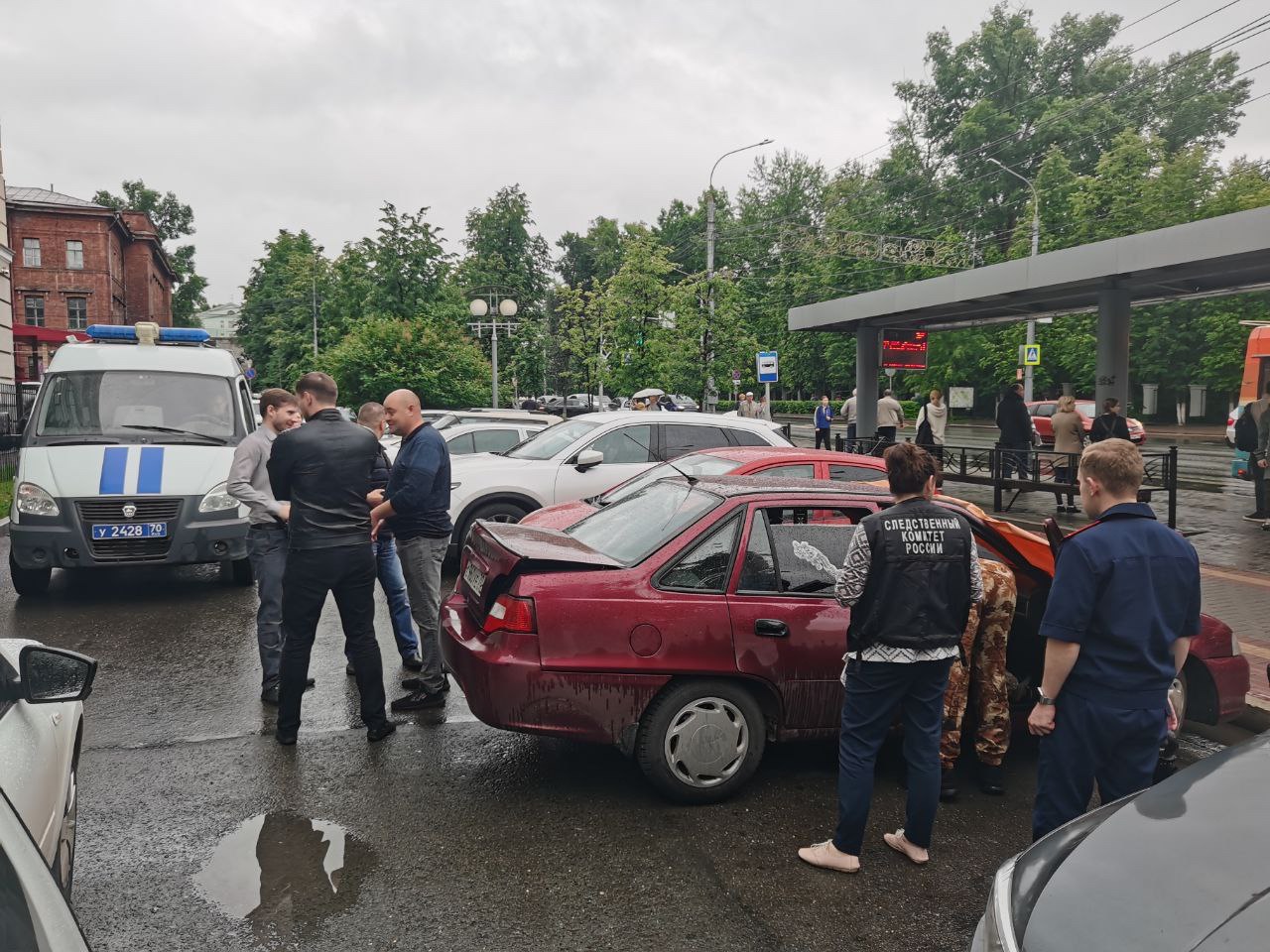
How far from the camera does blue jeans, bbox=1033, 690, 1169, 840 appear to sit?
10.8ft

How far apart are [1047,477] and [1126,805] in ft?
43.1

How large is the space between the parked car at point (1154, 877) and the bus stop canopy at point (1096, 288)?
37.6 feet

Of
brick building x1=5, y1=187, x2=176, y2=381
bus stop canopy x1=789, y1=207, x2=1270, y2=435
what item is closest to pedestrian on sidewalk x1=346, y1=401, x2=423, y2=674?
bus stop canopy x1=789, y1=207, x2=1270, y2=435

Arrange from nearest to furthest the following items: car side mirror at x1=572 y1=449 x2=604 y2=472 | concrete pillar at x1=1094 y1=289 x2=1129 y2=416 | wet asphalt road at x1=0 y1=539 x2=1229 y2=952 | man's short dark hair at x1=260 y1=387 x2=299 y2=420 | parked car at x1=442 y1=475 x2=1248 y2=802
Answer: wet asphalt road at x1=0 y1=539 x2=1229 y2=952
parked car at x1=442 y1=475 x2=1248 y2=802
man's short dark hair at x1=260 y1=387 x2=299 y2=420
car side mirror at x1=572 y1=449 x2=604 y2=472
concrete pillar at x1=1094 y1=289 x2=1129 y2=416

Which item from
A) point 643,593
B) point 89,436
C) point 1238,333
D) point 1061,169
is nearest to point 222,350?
point 89,436

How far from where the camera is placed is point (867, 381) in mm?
20969

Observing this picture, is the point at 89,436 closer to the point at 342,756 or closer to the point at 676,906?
the point at 342,756

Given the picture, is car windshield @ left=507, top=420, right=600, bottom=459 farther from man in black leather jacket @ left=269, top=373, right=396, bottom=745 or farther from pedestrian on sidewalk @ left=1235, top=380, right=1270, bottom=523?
pedestrian on sidewalk @ left=1235, top=380, right=1270, bottom=523

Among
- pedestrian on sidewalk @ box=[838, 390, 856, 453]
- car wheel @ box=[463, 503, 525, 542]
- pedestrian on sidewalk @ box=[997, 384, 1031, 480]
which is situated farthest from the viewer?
pedestrian on sidewalk @ box=[838, 390, 856, 453]

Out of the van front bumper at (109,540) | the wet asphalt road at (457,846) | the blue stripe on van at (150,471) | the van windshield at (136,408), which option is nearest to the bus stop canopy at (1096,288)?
the wet asphalt road at (457,846)

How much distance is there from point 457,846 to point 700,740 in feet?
3.90

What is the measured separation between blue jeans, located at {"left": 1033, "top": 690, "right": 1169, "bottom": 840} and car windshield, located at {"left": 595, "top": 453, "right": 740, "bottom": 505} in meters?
2.86

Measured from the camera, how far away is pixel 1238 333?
36844mm

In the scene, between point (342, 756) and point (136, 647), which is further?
point (136, 647)
